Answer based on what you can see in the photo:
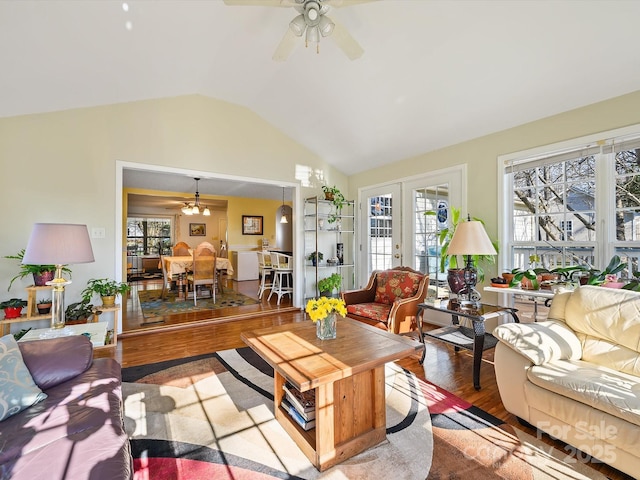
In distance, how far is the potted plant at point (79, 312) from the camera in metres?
3.21

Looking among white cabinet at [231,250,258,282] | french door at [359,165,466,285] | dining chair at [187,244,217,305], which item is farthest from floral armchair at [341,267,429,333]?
white cabinet at [231,250,258,282]

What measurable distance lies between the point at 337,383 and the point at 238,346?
207 centimetres

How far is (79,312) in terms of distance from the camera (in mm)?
3303

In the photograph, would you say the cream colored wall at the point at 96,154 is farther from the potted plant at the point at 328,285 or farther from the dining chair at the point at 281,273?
the potted plant at the point at 328,285

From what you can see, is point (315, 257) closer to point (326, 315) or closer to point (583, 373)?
point (326, 315)

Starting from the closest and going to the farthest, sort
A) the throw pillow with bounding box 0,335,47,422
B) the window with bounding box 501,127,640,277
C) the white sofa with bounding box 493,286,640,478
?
the throw pillow with bounding box 0,335,47,422
the white sofa with bounding box 493,286,640,478
the window with bounding box 501,127,640,277

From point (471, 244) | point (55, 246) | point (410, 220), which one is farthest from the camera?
point (410, 220)

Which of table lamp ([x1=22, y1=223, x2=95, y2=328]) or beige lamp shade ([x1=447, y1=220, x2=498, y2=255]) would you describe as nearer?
table lamp ([x1=22, y1=223, x2=95, y2=328])

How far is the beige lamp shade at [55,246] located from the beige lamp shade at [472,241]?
3.04m

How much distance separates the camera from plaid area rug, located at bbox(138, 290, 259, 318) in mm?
4949

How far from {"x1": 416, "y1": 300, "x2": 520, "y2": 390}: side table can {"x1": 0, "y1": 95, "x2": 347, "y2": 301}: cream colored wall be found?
3.37 m

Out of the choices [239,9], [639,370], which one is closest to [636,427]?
[639,370]

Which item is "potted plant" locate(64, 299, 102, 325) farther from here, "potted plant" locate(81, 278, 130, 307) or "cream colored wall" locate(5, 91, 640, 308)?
"cream colored wall" locate(5, 91, 640, 308)

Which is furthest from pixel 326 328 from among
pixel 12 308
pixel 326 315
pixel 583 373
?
pixel 12 308
